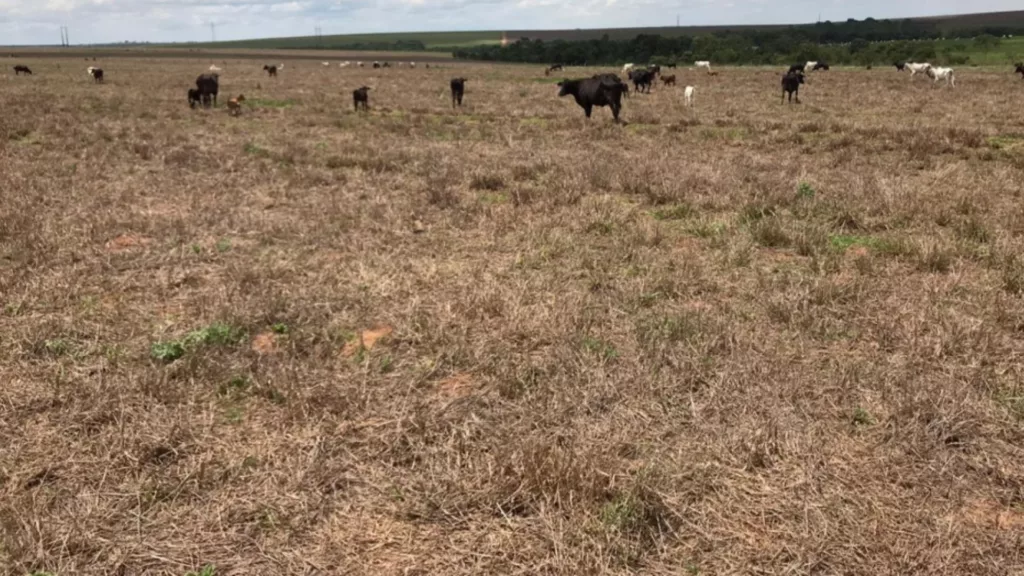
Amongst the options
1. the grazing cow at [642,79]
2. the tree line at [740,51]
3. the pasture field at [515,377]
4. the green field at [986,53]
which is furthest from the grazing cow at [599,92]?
the tree line at [740,51]

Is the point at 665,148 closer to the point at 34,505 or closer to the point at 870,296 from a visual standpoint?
the point at 870,296

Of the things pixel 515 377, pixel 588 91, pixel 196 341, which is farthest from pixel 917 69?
pixel 196 341

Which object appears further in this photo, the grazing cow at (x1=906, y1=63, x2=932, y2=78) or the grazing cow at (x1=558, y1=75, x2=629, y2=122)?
the grazing cow at (x1=906, y1=63, x2=932, y2=78)

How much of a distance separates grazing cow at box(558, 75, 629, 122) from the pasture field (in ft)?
32.2

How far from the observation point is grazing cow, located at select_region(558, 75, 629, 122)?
778 inches

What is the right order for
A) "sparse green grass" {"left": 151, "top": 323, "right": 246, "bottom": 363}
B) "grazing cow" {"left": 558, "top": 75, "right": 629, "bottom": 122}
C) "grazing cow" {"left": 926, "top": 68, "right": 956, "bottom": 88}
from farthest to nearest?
1. "grazing cow" {"left": 926, "top": 68, "right": 956, "bottom": 88}
2. "grazing cow" {"left": 558, "top": 75, "right": 629, "bottom": 122}
3. "sparse green grass" {"left": 151, "top": 323, "right": 246, "bottom": 363}

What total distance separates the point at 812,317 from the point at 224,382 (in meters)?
4.48

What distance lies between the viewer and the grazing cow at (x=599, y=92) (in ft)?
64.8

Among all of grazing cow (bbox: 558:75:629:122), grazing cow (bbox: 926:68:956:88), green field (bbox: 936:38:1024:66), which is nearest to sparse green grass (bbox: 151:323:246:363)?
grazing cow (bbox: 558:75:629:122)

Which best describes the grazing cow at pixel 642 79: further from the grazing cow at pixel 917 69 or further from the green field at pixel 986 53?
the green field at pixel 986 53

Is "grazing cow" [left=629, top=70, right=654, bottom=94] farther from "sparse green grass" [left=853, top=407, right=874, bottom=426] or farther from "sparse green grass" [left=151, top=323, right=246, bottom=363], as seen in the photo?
"sparse green grass" [left=853, top=407, right=874, bottom=426]

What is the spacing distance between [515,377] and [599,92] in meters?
17.0

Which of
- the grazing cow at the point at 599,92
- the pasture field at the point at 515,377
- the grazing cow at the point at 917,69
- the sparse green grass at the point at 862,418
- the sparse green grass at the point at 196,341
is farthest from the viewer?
the grazing cow at the point at 917,69

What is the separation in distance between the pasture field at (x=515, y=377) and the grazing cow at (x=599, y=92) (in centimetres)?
980
